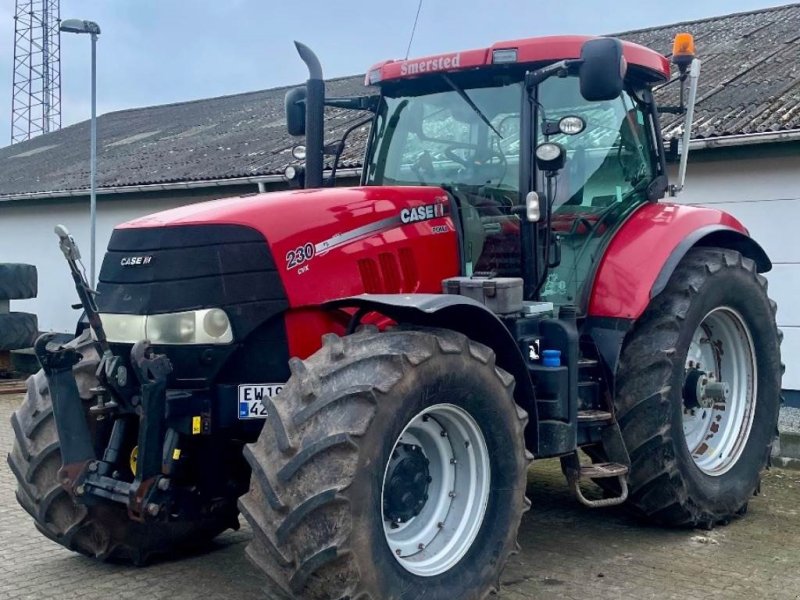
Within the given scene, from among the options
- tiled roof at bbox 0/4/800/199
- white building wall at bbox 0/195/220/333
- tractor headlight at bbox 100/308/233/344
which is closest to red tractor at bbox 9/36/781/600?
tractor headlight at bbox 100/308/233/344

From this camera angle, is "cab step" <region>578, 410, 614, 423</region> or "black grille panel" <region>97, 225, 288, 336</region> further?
"cab step" <region>578, 410, 614, 423</region>

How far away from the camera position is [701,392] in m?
5.79

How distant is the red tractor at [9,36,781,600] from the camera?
12.7ft

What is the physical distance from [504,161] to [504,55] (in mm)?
544

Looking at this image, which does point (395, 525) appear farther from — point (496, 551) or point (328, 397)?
point (328, 397)

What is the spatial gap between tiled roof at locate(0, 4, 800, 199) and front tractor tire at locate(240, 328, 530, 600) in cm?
540

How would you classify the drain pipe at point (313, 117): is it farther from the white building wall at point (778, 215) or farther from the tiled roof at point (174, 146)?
the tiled roof at point (174, 146)

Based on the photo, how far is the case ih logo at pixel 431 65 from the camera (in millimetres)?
5377

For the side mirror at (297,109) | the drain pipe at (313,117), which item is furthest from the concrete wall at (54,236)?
the drain pipe at (313,117)

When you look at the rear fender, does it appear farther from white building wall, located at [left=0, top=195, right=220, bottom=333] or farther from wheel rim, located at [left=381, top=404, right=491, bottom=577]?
white building wall, located at [left=0, top=195, right=220, bottom=333]

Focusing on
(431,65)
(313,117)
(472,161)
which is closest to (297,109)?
(313,117)

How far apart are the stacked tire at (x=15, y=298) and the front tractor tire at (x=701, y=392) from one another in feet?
32.6

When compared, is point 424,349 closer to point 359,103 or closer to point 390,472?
point 390,472

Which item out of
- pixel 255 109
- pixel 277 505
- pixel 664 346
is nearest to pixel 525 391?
pixel 664 346
